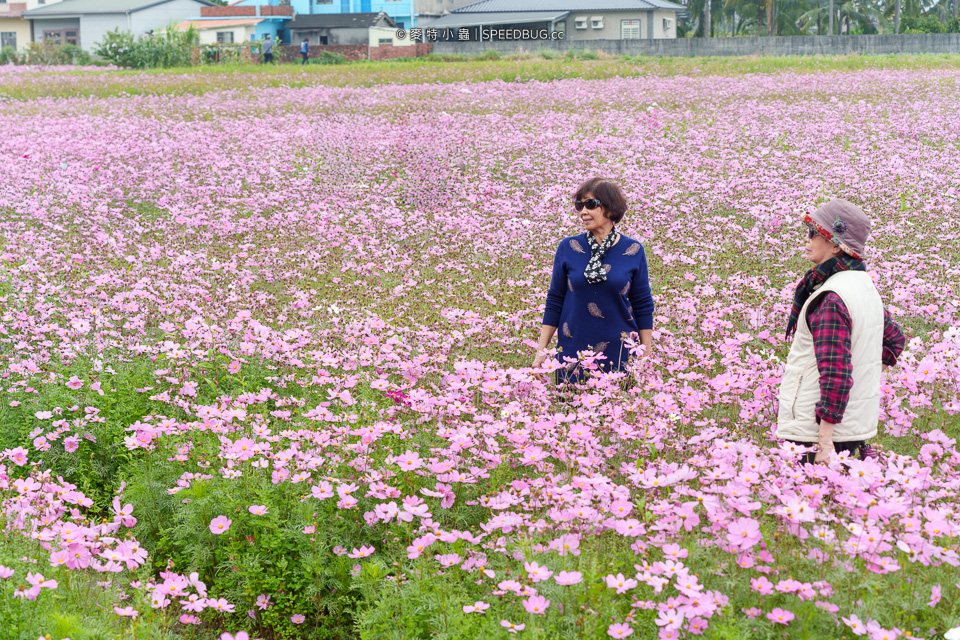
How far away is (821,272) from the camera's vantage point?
13.7 feet

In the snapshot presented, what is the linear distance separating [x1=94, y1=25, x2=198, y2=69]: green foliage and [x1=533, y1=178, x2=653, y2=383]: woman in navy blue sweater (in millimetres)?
42302

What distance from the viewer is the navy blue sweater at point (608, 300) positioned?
550 cm

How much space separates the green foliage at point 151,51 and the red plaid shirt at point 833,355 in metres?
44.1

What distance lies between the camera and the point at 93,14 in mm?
68250

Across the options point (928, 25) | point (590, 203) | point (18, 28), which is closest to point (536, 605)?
point (590, 203)

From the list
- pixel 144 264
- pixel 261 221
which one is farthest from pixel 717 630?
pixel 261 221

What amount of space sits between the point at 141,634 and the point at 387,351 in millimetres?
2764

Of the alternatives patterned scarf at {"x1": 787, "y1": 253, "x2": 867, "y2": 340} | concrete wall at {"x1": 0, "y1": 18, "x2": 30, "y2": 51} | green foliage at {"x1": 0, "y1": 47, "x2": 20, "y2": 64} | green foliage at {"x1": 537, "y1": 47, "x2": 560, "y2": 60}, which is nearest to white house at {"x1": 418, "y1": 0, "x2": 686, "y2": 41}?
green foliage at {"x1": 537, "y1": 47, "x2": 560, "y2": 60}

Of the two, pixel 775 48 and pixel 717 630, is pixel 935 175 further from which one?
pixel 775 48

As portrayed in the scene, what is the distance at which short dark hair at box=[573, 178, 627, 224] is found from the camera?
5367 mm

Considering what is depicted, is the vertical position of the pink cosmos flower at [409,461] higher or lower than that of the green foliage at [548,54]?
lower

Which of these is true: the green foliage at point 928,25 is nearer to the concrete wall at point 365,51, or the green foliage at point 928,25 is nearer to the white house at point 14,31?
the concrete wall at point 365,51

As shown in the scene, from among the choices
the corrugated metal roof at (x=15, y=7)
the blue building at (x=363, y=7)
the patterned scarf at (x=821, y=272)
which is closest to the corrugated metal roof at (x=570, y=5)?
the blue building at (x=363, y=7)

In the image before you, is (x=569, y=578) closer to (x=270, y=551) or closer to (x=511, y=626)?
(x=511, y=626)
